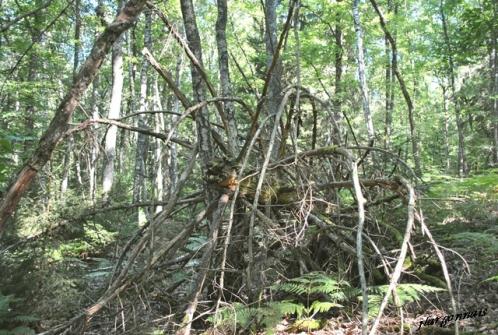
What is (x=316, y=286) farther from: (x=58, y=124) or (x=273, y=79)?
(x=273, y=79)

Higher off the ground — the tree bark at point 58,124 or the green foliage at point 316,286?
the tree bark at point 58,124

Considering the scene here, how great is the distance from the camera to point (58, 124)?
10.2ft

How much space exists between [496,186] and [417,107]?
19.9 m

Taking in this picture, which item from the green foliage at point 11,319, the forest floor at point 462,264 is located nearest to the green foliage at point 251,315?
the forest floor at point 462,264

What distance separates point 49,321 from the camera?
5199 millimetres

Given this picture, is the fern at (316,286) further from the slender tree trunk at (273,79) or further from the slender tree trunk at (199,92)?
the slender tree trunk at (273,79)

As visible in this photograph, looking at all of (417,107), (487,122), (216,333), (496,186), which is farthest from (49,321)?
(417,107)

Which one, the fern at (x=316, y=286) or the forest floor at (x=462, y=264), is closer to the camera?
the fern at (x=316, y=286)

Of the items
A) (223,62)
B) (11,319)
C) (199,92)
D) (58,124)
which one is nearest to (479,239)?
(199,92)

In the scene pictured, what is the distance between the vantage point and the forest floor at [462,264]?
423cm

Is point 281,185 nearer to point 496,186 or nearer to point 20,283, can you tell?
point 20,283

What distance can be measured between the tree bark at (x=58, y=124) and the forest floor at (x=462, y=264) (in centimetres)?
284

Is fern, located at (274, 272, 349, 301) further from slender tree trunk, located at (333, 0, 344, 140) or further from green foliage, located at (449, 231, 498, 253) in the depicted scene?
slender tree trunk, located at (333, 0, 344, 140)

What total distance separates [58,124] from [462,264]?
17.1 feet
